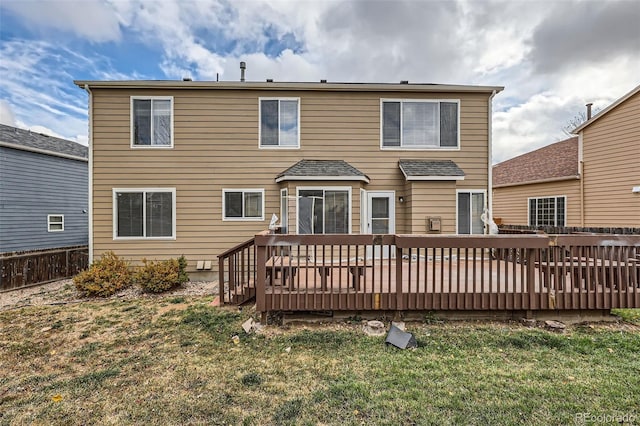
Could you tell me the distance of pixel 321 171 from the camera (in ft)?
25.3

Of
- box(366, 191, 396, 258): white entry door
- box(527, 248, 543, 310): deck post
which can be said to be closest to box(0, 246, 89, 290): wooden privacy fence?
box(366, 191, 396, 258): white entry door

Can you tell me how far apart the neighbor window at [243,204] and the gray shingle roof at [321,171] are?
88 centimetres

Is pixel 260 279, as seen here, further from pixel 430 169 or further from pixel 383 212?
pixel 430 169

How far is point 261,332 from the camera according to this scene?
423cm

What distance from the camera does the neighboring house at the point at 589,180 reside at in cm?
945

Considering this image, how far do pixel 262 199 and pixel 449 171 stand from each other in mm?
5458

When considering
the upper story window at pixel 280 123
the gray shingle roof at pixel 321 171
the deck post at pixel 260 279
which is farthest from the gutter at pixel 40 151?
the deck post at pixel 260 279

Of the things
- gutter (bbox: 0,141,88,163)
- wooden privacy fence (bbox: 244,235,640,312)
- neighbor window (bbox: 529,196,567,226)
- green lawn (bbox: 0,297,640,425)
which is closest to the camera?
green lawn (bbox: 0,297,640,425)

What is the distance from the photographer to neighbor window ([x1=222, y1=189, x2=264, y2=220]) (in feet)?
26.8

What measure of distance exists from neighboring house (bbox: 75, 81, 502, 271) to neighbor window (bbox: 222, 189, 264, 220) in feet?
0.10

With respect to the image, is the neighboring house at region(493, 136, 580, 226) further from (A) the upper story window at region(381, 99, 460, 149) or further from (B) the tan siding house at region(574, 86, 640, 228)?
(A) the upper story window at region(381, 99, 460, 149)

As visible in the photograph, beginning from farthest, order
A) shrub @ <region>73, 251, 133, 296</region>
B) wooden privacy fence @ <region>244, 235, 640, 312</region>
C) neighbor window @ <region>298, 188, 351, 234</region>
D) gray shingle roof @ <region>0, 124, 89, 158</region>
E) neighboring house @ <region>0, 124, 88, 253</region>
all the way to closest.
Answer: gray shingle roof @ <region>0, 124, 89, 158</region> → neighboring house @ <region>0, 124, 88, 253</region> → neighbor window @ <region>298, 188, 351, 234</region> → shrub @ <region>73, 251, 133, 296</region> → wooden privacy fence @ <region>244, 235, 640, 312</region>

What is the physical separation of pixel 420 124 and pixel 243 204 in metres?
5.85

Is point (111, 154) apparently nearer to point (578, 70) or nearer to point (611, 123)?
point (611, 123)
